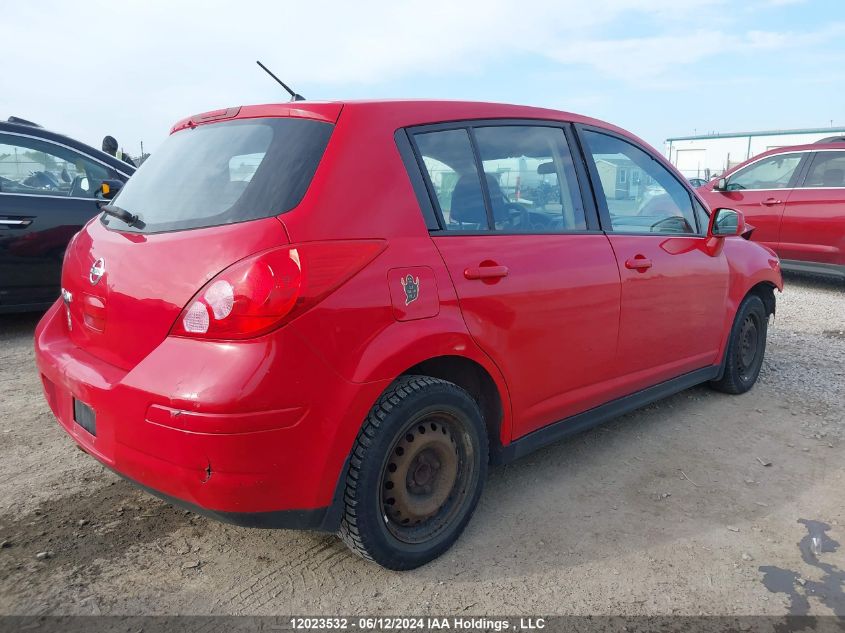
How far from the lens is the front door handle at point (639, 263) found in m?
3.23

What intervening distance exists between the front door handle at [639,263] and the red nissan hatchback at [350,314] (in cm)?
1

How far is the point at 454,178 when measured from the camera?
8.68 feet

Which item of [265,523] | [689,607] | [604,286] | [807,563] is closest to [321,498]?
[265,523]

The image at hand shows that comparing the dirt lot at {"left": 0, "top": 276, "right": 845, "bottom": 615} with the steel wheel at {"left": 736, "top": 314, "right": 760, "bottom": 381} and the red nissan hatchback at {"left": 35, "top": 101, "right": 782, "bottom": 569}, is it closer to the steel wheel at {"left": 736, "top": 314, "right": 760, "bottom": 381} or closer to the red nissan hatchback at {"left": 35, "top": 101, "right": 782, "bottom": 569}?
the red nissan hatchback at {"left": 35, "top": 101, "right": 782, "bottom": 569}

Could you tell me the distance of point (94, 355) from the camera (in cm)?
241

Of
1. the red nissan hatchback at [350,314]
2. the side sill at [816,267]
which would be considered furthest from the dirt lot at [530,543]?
the side sill at [816,267]

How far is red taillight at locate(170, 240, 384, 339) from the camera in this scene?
1972 mm

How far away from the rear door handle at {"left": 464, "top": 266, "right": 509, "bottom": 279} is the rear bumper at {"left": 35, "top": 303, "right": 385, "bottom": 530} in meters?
0.59

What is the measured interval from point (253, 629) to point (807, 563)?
2.05 m

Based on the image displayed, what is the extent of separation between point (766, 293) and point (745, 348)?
0.47 metres

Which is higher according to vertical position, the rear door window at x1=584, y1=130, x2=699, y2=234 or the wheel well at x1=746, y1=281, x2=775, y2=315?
the rear door window at x1=584, y1=130, x2=699, y2=234

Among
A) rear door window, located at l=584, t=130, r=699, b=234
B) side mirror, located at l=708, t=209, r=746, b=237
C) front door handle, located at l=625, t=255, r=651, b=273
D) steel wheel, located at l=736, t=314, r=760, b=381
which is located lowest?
steel wheel, located at l=736, t=314, r=760, b=381

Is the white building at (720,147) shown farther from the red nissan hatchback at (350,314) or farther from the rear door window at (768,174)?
the red nissan hatchback at (350,314)

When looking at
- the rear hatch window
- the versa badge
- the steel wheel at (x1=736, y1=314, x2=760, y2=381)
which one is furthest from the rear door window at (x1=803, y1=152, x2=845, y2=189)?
the rear hatch window
